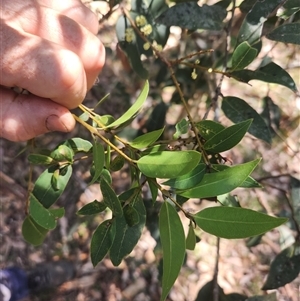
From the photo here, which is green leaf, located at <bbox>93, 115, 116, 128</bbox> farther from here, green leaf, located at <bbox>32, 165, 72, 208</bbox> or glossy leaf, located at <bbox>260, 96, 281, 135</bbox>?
glossy leaf, located at <bbox>260, 96, 281, 135</bbox>

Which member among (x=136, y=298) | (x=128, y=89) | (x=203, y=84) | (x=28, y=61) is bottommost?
(x=136, y=298)

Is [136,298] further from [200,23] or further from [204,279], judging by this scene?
[200,23]

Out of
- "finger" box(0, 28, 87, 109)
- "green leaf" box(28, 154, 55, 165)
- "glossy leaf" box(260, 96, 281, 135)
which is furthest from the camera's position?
"glossy leaf" box(260, 96, 281, 135)

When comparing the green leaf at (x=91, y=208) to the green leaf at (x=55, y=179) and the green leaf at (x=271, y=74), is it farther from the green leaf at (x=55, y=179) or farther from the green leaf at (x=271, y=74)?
the green leaf at (x=271, y=74)

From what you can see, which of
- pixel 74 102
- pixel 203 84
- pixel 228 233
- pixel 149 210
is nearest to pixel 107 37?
pixel 203 84

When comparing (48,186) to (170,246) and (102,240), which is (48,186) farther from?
(170,246)

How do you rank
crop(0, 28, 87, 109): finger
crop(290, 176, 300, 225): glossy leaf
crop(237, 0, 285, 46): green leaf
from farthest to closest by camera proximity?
crop(290, 176, 300, 225): glossy leaf
crop(237, 0, 285, 46): green leaf
crop(0, 28, 87, 109): finger

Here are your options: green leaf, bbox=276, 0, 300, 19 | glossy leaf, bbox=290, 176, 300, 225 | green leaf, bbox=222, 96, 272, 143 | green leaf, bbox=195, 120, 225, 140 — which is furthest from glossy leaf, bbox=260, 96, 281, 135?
green leaf, bbox=195, 120, 225, 140
